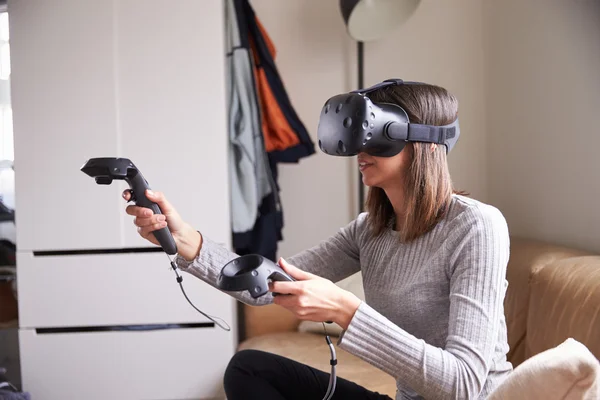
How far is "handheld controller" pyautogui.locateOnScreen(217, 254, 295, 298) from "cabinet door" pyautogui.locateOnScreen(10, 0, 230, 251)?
133 cm

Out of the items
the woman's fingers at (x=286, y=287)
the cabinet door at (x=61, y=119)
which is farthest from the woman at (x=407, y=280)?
the cabinet door at (x=61, y=119)

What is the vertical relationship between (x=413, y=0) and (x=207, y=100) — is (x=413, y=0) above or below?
above

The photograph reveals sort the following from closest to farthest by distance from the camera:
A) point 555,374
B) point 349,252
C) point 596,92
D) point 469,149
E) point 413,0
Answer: point 555,374
point 349,252
point 596,92
point 413,0
point 469,149

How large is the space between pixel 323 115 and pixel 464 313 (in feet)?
1.58

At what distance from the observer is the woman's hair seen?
1244mm

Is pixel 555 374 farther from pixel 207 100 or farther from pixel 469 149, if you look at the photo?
pixel 469 149

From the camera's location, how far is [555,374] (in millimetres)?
815

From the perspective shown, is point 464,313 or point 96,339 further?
point 96,339

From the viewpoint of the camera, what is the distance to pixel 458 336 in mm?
1060

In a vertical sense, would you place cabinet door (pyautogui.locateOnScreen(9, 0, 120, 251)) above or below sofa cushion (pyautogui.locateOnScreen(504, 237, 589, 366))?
above

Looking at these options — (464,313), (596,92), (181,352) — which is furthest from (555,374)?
(181,352)

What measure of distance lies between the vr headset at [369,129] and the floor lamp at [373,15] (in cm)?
136

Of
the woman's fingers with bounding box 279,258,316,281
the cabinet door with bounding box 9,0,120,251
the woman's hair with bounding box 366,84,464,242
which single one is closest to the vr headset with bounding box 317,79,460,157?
the woman's hair with bounding box 366,84,464,242

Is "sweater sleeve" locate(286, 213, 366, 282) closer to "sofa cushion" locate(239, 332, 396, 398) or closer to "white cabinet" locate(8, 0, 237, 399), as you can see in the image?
"sofa cushion" locate(239, 332, 396, 398)
